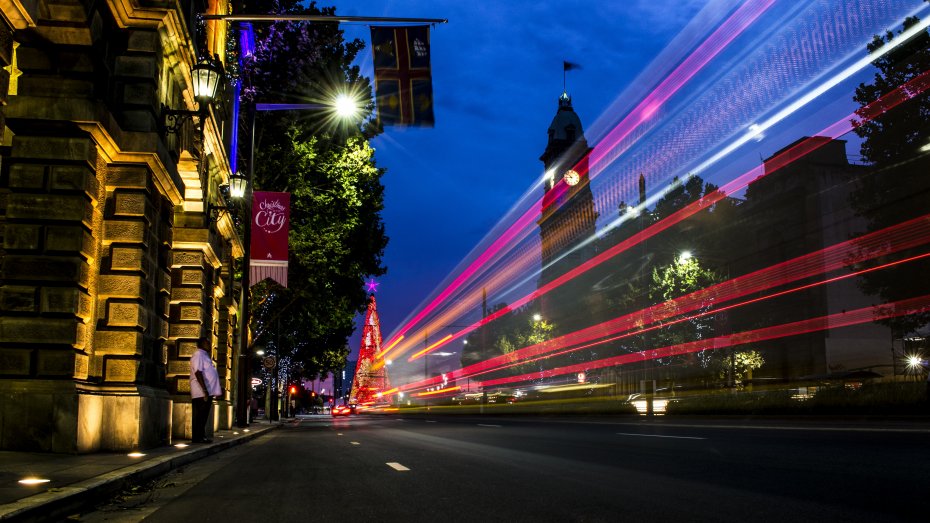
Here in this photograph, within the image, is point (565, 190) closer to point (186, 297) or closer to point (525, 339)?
point (525, 339)

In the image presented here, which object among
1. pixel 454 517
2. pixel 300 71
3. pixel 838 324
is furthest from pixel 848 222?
pixel 454 517

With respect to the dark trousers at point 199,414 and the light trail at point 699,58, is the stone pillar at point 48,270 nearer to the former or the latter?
the dark trousers at point 199,414

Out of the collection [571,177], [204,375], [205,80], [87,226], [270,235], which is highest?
[571,177]

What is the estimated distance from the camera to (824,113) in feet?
181

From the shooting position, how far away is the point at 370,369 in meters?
92.1

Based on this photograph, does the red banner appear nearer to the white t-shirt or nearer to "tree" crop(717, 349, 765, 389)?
the white t-shirt

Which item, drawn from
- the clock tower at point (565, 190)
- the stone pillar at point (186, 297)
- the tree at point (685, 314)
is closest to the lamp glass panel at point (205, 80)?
the stone pillar at point (186, 297)

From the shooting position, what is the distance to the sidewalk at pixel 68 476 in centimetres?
614

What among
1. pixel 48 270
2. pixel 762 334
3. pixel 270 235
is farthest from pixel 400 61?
pixel 762 334

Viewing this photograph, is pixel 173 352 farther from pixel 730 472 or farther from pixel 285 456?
pixel 730 472

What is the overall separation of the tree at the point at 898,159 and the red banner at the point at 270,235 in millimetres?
23302

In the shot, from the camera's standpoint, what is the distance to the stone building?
11.9 meters

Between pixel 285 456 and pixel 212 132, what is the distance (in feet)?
35.9

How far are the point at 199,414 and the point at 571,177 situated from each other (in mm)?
157417
